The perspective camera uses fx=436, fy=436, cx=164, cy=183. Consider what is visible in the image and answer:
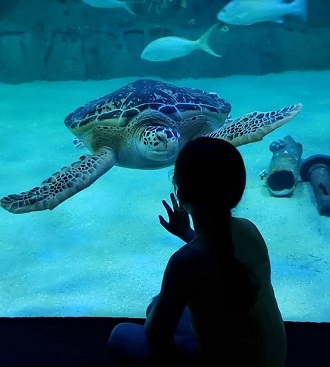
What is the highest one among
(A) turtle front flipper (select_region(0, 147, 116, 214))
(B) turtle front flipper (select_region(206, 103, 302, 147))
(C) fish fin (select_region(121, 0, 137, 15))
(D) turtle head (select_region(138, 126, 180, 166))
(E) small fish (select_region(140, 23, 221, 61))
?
(C) fish fin (select_region(121, 0, 137, 15))

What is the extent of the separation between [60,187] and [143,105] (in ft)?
3.01

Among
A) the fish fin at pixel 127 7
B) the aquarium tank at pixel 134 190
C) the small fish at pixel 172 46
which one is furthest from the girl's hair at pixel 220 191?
the fish fin at pixel 127 7

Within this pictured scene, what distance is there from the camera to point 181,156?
1.06 m

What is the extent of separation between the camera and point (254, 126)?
2.83 m

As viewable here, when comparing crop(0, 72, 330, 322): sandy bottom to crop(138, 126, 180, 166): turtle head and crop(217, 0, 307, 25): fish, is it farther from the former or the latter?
crop(217, 0, 307, 25): fish

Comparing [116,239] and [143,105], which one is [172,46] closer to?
[143,105]

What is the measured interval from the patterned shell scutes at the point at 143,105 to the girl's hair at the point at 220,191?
2163 millimetres

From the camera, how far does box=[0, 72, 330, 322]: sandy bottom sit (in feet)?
7.61

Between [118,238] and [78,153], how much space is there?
2.23m

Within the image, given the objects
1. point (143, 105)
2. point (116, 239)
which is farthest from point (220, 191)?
point (143, 105)

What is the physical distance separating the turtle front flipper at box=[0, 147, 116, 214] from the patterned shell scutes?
0.95 ft

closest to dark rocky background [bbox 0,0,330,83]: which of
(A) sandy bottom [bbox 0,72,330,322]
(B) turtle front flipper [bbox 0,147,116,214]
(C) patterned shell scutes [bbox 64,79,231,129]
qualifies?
(A) sandy bottom [bbox 0,72,330,322]

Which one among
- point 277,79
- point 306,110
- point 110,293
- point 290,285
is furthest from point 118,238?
point 277,79

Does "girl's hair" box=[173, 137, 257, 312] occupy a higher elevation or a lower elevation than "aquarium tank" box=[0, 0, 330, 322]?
higher
